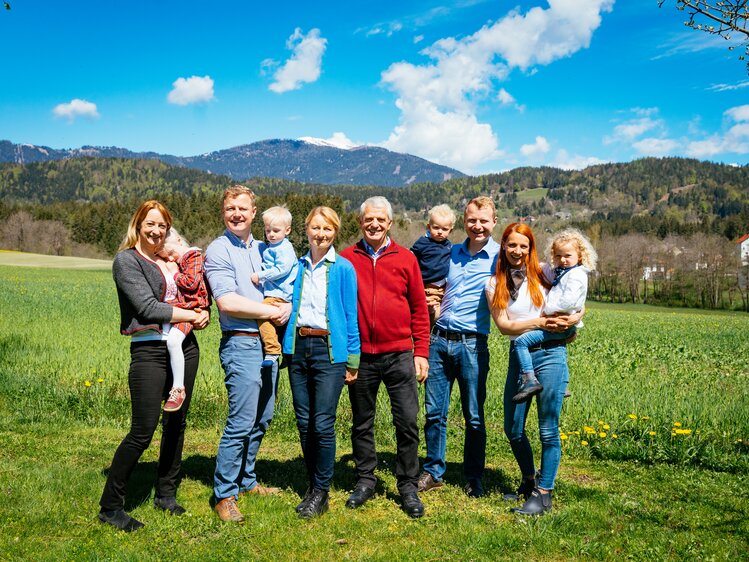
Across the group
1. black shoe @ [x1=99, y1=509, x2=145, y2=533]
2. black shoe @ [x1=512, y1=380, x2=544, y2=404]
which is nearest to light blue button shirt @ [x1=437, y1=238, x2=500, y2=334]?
black shoe @ [x1=512, y1=380, x2=544, y2=404]

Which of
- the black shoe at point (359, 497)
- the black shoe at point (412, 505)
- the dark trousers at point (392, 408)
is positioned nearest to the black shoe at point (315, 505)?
the black shoe at point (359, 497)

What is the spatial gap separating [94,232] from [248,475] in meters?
101

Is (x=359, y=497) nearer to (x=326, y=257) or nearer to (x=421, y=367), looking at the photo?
(x=421, y=367)

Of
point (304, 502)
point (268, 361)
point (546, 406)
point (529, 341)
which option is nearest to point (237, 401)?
point (268, 361)

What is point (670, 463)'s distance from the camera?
600 centimetres

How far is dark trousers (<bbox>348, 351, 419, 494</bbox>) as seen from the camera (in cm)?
487

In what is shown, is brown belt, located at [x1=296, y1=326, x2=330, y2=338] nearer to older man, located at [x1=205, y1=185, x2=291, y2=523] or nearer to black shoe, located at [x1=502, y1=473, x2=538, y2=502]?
older man, located at [x1=205, y1=185, x2=291, y2=523]

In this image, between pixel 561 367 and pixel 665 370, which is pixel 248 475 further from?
pixel 665 370

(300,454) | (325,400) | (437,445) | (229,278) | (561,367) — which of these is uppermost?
(229,278)

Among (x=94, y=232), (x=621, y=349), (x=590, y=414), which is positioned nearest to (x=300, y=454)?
(x=590, y=414)

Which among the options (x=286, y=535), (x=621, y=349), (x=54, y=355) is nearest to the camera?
(x=286, y=535)

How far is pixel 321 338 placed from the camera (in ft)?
15.2

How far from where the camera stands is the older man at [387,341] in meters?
4.80

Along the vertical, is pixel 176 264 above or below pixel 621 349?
above
